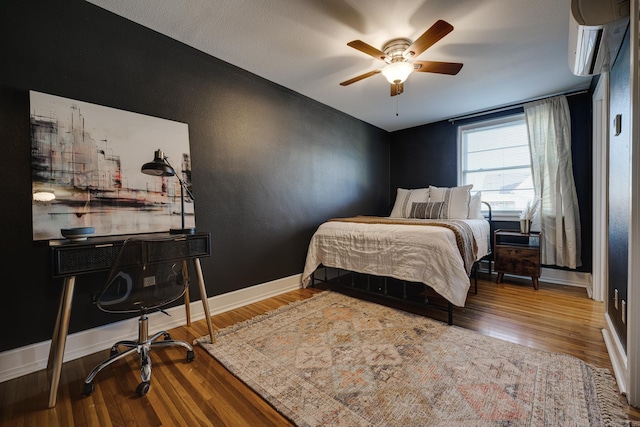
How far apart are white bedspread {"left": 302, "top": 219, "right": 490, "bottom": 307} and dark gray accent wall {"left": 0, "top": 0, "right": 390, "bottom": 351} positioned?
49 cm

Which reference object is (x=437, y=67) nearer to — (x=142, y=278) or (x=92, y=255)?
(x=142, y=278)

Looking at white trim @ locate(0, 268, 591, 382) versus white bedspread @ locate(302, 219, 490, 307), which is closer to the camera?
white trim @ locate(0, 268, 591, 382)

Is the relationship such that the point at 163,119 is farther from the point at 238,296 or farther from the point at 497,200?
the point at 497,200

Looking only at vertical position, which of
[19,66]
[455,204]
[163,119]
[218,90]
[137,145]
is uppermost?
[218,90]

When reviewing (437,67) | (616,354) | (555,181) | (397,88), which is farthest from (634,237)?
(555,181)

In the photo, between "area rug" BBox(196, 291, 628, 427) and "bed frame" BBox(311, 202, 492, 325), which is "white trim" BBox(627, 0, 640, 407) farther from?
"bed frame" BBox(311, 202, 492, 325)

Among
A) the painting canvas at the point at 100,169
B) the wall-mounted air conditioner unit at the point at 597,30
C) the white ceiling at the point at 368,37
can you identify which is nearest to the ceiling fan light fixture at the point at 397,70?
the white ceiling at the point at 368,37

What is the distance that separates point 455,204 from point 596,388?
2457mm

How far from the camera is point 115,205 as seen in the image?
6.30 feet

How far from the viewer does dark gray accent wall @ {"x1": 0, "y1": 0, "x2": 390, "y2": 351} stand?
160cm

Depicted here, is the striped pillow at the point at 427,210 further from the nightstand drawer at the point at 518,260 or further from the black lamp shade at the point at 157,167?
the black lamp shade at the point at 157,167

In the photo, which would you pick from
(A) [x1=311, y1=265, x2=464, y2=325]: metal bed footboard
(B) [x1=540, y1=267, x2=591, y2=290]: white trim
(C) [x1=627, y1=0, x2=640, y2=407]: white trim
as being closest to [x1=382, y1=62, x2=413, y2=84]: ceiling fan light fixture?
(C) [x1=627, y1=0, x2=640, y2=407]: white trim

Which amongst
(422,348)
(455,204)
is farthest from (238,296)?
(455,204)

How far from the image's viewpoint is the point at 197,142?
2.39m
